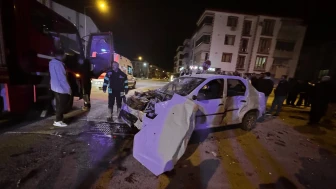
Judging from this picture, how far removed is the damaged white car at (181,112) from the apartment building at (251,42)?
22.5 m

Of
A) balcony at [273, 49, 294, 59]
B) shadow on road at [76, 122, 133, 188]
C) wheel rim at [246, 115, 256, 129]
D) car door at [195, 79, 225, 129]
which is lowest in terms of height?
shadow on road at [76, 122, 133, 188]

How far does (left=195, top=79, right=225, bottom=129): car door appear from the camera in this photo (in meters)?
3.93

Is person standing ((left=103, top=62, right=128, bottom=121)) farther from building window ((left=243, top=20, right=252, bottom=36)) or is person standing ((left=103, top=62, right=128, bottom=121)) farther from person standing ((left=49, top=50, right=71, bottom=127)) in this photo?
building window ((left=243, top=20, right=252, bottom=36))

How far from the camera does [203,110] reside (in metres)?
3.94

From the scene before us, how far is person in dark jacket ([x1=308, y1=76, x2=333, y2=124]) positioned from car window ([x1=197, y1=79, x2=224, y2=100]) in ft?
13.9

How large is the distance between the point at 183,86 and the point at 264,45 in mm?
28359

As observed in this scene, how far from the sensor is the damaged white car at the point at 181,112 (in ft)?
8.70

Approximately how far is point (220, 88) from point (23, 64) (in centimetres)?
488

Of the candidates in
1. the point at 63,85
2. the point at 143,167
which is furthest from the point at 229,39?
the point at 143,167

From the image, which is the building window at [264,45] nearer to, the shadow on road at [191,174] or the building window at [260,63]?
the building window at [260,63]

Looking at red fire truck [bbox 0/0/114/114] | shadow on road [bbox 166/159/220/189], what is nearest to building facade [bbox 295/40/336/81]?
shadow on road [bbox 166/159/220/189]

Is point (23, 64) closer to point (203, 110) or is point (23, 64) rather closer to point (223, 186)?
point (203, 110)

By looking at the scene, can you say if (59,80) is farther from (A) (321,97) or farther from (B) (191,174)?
(A) (321,97)

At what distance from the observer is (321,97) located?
5805 mm
